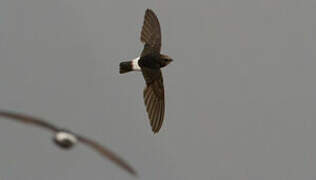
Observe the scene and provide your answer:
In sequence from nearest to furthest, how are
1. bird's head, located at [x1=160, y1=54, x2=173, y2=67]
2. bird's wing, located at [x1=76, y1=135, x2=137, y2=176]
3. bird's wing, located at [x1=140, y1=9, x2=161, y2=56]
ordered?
bird's wing, located at [x1=76, y1=135, x2=137, y2=176]
bird's head, located at [x1=160, y1=54, x2=173, y2=67]
bird's wing, located at [x1=140, y1=9, x2=161, y2=56]

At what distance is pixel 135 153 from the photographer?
117625 mm

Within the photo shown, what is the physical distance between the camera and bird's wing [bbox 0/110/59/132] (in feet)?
16.7

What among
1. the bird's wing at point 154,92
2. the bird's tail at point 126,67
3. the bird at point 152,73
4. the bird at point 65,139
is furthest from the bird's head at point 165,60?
the bird at point 65,139

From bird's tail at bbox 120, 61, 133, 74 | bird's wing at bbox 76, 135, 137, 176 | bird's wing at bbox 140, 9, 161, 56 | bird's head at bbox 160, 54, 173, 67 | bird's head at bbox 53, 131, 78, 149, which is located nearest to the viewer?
bird's wing at bbox 76, 135, 137, 176

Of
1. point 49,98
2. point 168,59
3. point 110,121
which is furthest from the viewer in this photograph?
point 110,121

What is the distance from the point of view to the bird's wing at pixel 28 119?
509 cm

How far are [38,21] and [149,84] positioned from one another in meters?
77.0

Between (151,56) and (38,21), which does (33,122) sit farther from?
(38,21)

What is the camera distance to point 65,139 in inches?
231

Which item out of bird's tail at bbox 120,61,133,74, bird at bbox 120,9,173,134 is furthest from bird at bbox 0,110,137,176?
bird's tail at bbox 120,61,133,74

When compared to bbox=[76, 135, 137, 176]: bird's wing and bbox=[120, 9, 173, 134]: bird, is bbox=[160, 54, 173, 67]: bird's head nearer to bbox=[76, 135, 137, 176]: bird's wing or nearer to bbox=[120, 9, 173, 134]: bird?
bbox=[120, 9, 173, 134]: bird

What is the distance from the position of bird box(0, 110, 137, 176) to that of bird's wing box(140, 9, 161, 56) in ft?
18.7

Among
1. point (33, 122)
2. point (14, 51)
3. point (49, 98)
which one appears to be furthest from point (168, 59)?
point (14, 51)

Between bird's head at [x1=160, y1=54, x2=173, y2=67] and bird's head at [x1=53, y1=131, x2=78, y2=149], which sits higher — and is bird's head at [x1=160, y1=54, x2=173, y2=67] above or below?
above
